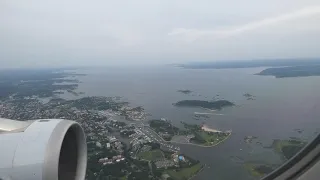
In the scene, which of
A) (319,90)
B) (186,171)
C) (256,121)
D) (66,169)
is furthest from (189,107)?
(66,169)

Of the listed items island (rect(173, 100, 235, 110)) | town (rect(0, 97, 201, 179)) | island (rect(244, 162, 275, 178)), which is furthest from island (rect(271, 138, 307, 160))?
island (rect(173, 100, 235, 110))

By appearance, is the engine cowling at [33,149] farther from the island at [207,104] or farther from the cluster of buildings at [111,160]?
the island at [207,104]

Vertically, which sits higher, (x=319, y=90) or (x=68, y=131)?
(x=68, y=131)

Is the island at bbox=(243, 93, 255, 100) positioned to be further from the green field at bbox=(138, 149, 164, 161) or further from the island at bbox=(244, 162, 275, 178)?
the island at bbox=(244, 162, 275, 178)

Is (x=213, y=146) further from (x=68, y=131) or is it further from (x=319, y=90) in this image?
(x=319, y=90)

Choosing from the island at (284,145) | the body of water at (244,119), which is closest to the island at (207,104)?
the body of water at (244,119)

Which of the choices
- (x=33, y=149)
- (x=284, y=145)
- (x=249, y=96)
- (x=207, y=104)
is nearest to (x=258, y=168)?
(x=284, y=145)

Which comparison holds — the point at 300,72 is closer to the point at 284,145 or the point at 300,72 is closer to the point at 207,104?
the point at 207,104

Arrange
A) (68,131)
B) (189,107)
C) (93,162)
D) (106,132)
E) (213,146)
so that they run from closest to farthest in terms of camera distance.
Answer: (68,131) < (93,162) < (213,146) < (106,132) < (189,107)

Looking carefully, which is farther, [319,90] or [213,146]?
[319,90]
